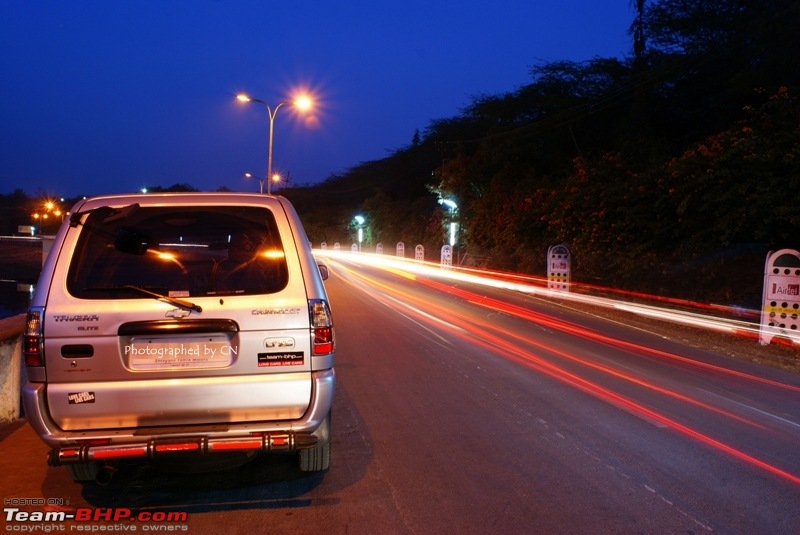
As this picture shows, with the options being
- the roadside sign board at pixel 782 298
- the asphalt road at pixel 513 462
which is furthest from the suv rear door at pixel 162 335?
the roadside sign board at pixel 782 298

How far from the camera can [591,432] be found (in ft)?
21.7

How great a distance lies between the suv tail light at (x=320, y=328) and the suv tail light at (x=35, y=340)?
166 cm

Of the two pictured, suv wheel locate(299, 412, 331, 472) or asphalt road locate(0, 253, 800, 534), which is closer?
asphalt road locate(0, 253, 800, 534)

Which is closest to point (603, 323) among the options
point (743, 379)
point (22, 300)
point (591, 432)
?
point (743, 379)

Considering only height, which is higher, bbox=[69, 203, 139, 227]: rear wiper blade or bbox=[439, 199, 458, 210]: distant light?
bbox=[439, 199, 458, 210]: distant light

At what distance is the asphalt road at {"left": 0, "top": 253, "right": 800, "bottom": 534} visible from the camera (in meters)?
4.67

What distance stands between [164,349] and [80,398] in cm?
58

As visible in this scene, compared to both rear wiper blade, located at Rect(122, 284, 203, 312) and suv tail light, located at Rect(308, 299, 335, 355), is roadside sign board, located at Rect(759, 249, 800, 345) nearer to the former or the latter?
suv tail light, located at Rect(308, 299, 335, 355)

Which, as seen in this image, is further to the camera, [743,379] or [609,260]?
[609,260]

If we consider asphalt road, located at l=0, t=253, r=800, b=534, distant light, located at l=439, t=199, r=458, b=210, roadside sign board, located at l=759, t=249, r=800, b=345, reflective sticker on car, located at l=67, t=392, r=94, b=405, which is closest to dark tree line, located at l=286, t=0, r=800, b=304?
distant light, located at l=439, t=199, r=458, b=210

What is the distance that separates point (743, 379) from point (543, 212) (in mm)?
21284

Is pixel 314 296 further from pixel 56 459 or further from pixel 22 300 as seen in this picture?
pixel 22 300

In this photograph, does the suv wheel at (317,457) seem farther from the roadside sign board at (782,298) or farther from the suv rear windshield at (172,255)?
the roadside sign board at (782,298)

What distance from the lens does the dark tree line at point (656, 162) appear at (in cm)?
1814
